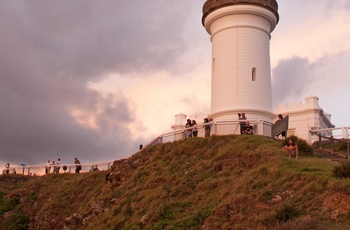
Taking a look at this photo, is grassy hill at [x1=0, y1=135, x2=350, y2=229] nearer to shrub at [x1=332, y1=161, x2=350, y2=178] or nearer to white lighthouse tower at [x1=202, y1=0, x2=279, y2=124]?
shrub at [x1=332, y1=161, x2=350, y2=178]

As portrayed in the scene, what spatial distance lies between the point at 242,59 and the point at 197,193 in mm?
12881

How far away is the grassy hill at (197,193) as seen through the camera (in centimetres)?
1568

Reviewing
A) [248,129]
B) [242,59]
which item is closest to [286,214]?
[248,129]

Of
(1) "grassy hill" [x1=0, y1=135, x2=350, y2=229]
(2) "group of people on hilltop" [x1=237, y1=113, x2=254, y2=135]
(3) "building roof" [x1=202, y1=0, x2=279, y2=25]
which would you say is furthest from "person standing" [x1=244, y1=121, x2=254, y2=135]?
(3) "building roof" [x1=202, y1=0, x2=279, y2=25]

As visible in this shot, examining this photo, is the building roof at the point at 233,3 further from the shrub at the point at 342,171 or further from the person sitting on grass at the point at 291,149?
the shrub at the point at 342,171

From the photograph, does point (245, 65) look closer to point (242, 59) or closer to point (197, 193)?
point (242, 59)

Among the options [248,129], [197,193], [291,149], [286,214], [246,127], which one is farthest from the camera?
[246,127]

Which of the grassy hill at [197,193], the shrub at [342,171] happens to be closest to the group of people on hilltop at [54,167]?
the grassy hill at [197,193]

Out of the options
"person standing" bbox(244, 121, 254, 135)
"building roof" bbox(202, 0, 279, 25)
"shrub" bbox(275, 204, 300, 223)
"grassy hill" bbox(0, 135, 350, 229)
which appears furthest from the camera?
"building roof" bbox(202, 0, 279, 25)

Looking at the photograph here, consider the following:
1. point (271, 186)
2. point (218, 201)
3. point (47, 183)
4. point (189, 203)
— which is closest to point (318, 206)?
point (271, 186)

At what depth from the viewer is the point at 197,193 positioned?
2053 cm

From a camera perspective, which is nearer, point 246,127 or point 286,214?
point 286,214

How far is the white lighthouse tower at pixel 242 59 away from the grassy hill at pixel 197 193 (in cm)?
595

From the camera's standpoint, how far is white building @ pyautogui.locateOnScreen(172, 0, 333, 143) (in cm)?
3116
